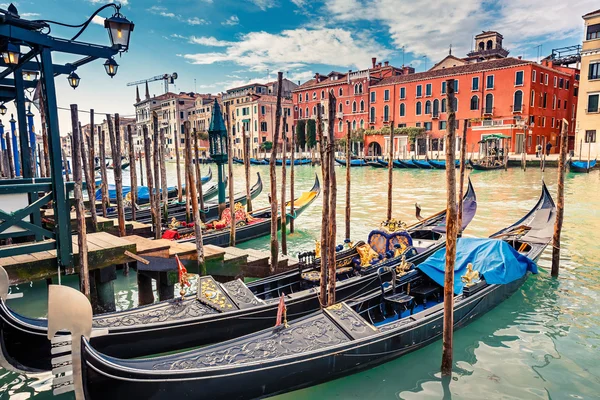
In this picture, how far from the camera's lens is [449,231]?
11.2 ft

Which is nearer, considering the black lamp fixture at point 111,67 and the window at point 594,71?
the black lamp fixture at point 111,67

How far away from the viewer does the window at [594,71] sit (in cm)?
2242

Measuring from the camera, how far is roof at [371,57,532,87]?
2475 cm

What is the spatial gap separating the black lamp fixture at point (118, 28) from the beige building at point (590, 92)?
25.7 m

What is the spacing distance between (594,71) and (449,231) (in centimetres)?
2558

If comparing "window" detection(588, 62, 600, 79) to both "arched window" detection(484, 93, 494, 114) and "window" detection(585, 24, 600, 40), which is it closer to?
"window" detection(585, 24, 600, 40)

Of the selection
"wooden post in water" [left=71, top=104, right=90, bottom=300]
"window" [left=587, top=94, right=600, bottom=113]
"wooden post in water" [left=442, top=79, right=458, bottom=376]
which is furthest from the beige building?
"wooden post in water" [left=71, top=104, right=90, bottom=300]

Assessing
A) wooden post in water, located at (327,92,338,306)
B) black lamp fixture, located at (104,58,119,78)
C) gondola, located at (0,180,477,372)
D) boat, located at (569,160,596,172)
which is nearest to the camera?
gondola, located at (0,180,477,372)

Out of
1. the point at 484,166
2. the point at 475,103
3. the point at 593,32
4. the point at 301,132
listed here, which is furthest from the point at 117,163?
the point at 301,132

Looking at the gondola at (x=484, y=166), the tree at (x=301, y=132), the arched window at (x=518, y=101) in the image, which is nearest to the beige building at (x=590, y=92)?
the arched window at (x=518, y=101)

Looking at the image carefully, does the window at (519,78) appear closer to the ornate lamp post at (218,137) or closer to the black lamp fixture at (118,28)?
the ornate lamp post at (218,137)

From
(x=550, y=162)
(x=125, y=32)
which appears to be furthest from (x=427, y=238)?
(x=550, y=162)

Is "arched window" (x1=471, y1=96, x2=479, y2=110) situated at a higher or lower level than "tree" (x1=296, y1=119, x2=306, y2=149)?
higher

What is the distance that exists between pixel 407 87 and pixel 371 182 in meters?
12.3
